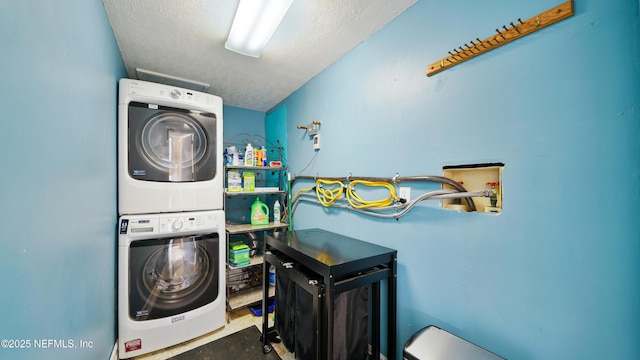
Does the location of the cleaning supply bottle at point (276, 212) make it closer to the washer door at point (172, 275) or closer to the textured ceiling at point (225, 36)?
the washer door at point (172, 275)

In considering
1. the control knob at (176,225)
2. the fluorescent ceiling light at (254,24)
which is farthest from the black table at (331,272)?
the fluorescent ceiling light at (254,24)

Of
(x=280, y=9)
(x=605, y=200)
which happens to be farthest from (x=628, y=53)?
(x=280, y=9)

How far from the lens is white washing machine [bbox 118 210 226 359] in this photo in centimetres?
154

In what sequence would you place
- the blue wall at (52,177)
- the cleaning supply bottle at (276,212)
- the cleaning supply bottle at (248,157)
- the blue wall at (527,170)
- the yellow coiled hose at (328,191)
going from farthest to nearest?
the cleaning supply bottle at (276,212) → the cleaning supply bottle at (248,157) → the yellow coiled hose at (328,191) → the blue wall at (527,170) → the blue wall at (52,177)

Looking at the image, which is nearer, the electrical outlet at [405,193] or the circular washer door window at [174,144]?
the electrical outlet at [405,193]

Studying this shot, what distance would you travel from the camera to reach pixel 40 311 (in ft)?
2.17

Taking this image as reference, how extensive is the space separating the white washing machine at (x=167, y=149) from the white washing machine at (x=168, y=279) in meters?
0.12

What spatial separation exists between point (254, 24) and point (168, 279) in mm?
2002

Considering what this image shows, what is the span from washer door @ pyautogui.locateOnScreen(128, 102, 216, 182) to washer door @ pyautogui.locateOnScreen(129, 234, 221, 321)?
531mm

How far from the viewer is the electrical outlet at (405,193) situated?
131 centimetres

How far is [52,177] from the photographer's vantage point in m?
0.73

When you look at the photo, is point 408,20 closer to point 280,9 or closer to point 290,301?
point 280,9

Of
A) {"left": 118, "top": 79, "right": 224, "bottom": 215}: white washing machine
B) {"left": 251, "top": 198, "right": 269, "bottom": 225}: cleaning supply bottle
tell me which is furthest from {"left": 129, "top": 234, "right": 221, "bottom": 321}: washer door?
{"left": 251, "top": 198, "right": 269, "bottom": 225}: cleaning supply bottle

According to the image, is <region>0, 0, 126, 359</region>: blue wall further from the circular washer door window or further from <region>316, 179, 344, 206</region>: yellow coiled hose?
<region>316, 179, 344, 206</region>: yellow coiled hose
